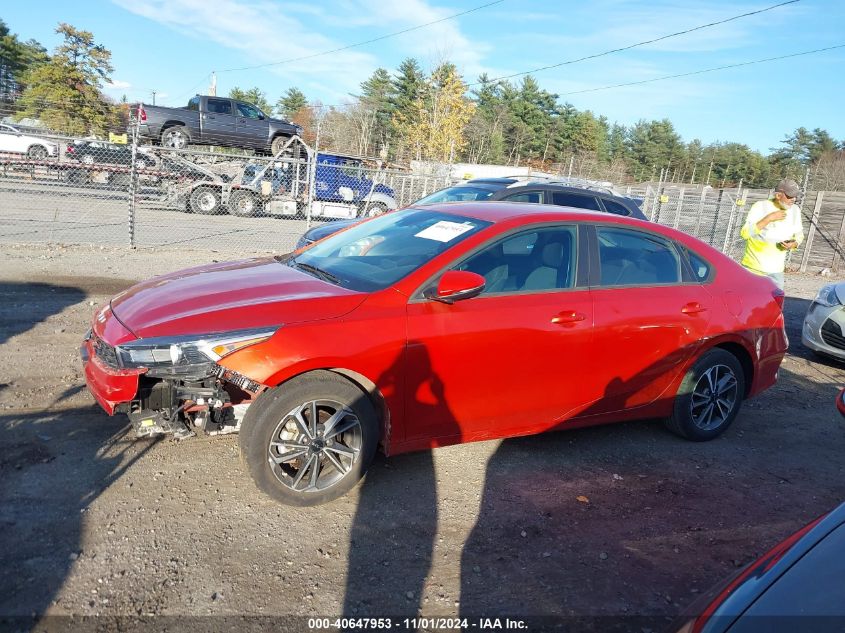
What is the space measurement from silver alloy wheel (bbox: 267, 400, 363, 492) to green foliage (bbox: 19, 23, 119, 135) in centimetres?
3216

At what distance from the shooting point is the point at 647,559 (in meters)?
3.30

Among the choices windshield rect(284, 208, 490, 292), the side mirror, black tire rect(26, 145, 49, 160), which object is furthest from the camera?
black tire rect(26, 145, 49, 160)

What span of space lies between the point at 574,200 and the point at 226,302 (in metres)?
6.67

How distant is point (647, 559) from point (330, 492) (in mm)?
1702

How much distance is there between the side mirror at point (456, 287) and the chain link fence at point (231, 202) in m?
9.16

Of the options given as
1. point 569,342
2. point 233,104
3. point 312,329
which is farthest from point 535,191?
point 233,104

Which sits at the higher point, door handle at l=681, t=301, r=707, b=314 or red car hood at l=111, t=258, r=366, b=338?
door handle at l=681, t=301, r=707, b=314

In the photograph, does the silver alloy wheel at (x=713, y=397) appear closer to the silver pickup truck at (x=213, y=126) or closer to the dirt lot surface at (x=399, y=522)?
the dirt lot surface at (x=399, y=522)

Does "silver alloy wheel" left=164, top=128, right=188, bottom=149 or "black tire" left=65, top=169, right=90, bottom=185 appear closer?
"silver alloy wheel" left=164, top=128, right=188, bottom=149

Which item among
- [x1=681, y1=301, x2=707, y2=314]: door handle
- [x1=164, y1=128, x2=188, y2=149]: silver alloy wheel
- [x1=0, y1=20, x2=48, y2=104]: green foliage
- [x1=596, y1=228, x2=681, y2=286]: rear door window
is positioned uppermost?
[x1=0, y1=20, x2=48, y2=104]: green foliage

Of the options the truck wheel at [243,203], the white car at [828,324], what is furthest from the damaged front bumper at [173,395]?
the truck wheel at [243,203]

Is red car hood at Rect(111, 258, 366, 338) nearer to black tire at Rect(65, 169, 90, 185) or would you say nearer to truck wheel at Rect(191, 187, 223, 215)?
truck wheel at Rect(191, 187, 223, 215)

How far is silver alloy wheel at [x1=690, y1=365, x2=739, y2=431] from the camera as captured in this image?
477 cm

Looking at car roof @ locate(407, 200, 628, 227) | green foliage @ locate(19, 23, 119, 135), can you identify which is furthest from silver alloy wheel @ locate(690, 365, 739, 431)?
green foliage @ locate(19, 23, 119, 135)
